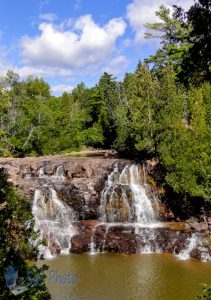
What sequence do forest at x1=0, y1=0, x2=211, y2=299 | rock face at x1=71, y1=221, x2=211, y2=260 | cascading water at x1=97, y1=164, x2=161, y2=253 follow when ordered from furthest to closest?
cascading water at x1=97, y1=164, x2=161, y2=253 → rock face at x1=71, y1=221, x2=211, y2=260 → forest at x1=0, y1=0, x2=211, y2=299

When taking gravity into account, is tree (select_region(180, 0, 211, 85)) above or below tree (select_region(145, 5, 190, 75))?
below

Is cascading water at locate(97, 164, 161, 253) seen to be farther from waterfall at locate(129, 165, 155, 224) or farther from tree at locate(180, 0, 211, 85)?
tree at locate(180, 0, 211, 85)

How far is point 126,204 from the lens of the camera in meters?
27.2

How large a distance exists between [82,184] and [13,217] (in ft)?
63.2

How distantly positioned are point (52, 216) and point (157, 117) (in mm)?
11825

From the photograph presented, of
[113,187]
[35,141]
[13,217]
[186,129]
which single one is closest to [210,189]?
[186,129]

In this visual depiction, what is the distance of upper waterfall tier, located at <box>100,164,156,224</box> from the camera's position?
27000mm

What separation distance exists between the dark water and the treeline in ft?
21.9

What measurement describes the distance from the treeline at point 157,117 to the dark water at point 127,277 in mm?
6678

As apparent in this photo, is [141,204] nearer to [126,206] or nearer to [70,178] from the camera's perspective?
[126,206]

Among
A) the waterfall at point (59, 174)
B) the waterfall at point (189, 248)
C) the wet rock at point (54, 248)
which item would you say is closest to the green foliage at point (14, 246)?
the wet rock at point (54, 248)

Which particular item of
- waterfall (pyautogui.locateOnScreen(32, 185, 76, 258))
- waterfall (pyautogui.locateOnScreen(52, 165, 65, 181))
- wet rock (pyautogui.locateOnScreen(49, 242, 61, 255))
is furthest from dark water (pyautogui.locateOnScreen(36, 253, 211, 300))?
waterfall (pyautogui.locateOnScreen(52, 165, 65, 181))

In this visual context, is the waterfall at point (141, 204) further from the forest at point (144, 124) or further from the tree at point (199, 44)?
the tree at point (199, 44)

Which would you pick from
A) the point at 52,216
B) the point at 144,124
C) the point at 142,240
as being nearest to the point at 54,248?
→ the point at 52,216
